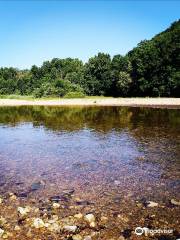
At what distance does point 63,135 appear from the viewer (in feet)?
89.9

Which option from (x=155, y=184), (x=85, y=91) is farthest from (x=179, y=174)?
(x=85, y=91)

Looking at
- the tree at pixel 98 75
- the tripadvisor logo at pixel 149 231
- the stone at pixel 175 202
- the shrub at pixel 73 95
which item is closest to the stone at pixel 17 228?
the tripadvisor logo at pixel 149 231

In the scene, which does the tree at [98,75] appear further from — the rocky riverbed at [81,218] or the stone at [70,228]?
the stone at [70,228]

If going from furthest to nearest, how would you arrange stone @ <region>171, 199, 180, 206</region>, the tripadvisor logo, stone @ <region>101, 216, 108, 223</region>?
stone @ <region>171, 199, 180, 206</region>, stone @ <region>101, 216, 108, 223</region>, the tripadvisor logo

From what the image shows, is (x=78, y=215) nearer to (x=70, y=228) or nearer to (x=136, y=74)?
(x=70, y=228)

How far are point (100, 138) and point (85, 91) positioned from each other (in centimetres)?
10253

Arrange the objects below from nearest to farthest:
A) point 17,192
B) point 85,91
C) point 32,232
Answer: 1. point 32,232
2. point 17,192
3. point 85,91

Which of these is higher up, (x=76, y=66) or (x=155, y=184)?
(x=76, y=66)

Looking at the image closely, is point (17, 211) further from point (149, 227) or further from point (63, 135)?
point (63, 135)

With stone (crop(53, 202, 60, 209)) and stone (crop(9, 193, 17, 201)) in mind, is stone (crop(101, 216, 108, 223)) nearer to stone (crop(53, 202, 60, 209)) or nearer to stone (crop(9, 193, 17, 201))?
stone (crop(53, 202, 60, 209))

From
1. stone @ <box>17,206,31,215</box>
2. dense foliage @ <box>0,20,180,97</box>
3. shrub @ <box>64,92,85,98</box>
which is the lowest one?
stone @ <box>17,206,31,215</box>

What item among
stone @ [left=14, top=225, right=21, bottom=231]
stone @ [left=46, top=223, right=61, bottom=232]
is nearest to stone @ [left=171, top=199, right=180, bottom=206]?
stone @ [left=46, top=223, right=61, bottom=232]

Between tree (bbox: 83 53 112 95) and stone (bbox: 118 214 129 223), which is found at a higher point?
tree (bbox: 83 53 112 95)

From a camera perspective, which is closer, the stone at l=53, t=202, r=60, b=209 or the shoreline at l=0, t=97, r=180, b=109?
the stone at l=53, t=202, r=60, b=209
